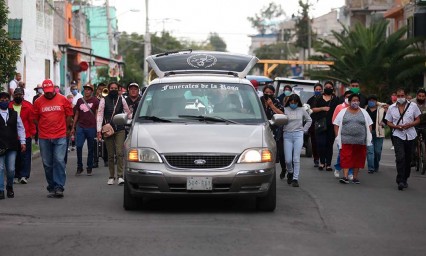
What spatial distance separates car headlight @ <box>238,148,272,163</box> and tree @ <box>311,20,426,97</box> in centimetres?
2487

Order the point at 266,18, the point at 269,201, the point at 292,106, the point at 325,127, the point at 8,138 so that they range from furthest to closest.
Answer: the point at 266,18 → the point at 325,127 → the point at 292,106 → the point at 8,138 → the point at 269,201

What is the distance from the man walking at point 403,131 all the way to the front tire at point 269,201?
4.30m

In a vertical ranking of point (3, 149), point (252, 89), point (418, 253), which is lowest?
point (418, 253)

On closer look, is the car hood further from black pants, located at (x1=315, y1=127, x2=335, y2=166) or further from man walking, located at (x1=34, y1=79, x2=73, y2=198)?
black pants, located at (x1=315, y1=127, x2=335, y2=166)

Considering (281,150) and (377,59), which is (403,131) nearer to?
(281,150)

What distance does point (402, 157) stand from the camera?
16062 mm

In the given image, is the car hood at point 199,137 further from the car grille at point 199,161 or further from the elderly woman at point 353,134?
the elderly woman at point 353,134

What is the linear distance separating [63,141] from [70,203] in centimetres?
116

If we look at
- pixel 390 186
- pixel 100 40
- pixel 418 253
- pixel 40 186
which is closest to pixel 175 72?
pixel 40 186

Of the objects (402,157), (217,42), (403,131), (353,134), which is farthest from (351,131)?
(217,42)

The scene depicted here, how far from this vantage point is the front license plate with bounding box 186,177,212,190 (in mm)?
11836

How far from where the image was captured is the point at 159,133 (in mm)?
12242

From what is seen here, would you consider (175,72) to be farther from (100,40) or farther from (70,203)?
(100,40)

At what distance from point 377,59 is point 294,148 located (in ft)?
76.6
